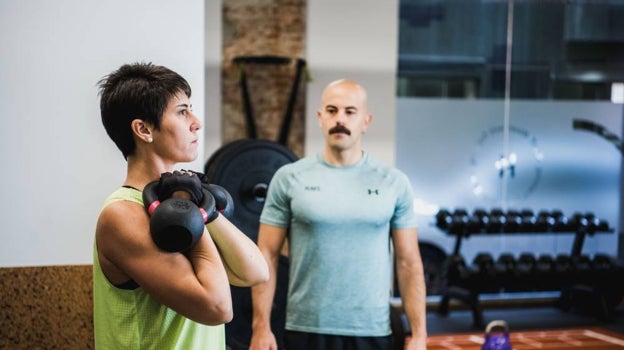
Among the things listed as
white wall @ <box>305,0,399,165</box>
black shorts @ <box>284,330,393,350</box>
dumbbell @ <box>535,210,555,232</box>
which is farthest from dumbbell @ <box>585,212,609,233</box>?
black shorts @ <box>284,330,393,350</box>

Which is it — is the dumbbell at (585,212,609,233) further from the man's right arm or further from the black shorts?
the man's right arm

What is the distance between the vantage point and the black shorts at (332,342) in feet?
7.59

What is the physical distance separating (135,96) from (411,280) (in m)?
1.37

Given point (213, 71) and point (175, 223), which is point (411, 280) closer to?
point (175, 223)

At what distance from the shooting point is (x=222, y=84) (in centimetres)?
504

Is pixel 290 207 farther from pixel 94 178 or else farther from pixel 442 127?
pixel 442 127

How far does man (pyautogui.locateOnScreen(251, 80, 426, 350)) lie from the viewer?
7.63ft

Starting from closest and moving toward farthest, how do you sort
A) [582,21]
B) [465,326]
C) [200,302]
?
[200,302] < [465,326] < [582,21]

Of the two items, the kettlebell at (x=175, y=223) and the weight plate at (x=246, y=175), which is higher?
the kettlebell at (x=175, y=223)

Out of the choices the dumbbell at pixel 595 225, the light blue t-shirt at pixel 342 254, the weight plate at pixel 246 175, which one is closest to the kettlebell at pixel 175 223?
the light blue t-shirt at pixel 342 254

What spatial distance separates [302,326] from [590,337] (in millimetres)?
3536

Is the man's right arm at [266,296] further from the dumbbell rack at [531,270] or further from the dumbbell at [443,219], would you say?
the dumbbell at [443,219]

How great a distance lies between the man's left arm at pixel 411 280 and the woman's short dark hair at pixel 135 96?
1.27 metres

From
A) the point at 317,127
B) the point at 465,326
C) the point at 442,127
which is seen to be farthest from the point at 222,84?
the point at 465,326
